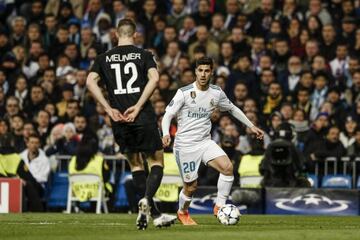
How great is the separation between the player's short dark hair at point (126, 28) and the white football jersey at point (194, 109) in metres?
1.52

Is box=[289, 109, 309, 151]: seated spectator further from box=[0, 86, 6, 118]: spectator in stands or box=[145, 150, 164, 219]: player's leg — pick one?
box=[145, 150, 164, 219]: player's leg

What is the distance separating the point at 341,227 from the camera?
570 inches

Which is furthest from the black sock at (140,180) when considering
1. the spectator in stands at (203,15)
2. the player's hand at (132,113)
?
the spectator in stands at (203,15)

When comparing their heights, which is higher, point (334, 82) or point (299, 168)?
point (334, 82)

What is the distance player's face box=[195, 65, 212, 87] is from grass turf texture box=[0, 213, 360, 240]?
1799 mm

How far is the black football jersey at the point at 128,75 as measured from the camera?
13906mm

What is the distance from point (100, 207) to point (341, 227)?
8320 mm

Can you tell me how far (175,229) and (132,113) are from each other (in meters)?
1.41

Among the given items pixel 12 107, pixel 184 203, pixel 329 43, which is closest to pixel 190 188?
pixel 184 203

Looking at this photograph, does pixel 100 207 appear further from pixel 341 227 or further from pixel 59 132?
pixel 341 227

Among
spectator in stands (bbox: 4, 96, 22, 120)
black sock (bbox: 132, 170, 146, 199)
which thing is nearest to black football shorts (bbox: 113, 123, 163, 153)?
black sock (bbox: 132, 170, 146, 199)

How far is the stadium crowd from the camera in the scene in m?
22.4

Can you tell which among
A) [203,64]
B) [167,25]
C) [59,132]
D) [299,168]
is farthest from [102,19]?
[203,64]

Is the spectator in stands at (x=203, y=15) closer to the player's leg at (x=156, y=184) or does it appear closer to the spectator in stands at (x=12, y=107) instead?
the spectator in stands at (x=12, y=107)
